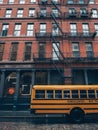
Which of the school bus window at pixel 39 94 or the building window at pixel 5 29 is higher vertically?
the building window at pixel 5 29

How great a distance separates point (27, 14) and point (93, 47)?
12.8m

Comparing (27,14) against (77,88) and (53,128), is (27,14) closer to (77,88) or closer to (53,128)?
(77,88)

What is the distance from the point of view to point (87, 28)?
968 inches

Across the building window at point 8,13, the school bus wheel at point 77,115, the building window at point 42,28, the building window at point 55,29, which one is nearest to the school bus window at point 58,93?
the school bus wheel at point 77,115

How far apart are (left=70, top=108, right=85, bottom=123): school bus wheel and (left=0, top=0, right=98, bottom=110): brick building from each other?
26.7 ft

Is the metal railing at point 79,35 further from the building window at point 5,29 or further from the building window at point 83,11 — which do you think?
the building window at point 5,29

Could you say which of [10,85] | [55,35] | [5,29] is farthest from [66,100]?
[5,29]

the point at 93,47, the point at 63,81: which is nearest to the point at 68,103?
the point at 63,81

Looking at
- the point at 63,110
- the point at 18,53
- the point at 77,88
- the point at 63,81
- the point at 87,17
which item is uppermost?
the point at 87,17

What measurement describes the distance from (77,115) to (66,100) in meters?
1.53

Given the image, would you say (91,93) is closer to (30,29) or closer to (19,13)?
(30,29)

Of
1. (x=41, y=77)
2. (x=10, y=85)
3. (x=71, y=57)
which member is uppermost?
(x=71, y=57)

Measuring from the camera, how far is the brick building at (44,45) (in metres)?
21.2

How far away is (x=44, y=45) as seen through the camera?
23156 millimetres
